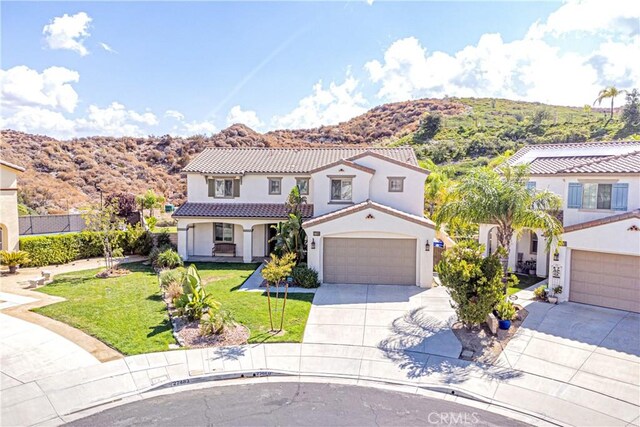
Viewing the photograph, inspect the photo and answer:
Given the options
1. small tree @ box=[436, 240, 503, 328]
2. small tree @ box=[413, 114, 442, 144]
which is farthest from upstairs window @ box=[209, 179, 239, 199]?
small tree @ box=[413, 114, 442, 144]

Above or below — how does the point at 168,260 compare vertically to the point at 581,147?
below

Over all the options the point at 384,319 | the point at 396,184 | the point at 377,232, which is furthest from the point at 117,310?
the point at 396,184

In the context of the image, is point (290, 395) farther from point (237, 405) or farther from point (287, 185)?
point (287, 185)

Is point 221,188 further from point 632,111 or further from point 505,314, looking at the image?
point 632,111

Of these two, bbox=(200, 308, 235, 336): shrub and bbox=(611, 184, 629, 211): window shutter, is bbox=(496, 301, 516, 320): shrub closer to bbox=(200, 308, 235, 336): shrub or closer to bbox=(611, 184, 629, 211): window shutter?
bbox=(611, 184, 629, 211): window shutter

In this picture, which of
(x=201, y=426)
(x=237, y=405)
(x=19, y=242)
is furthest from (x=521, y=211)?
(x=19, y=242)

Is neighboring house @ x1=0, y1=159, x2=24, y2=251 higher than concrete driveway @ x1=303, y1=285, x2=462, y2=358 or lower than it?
higher
